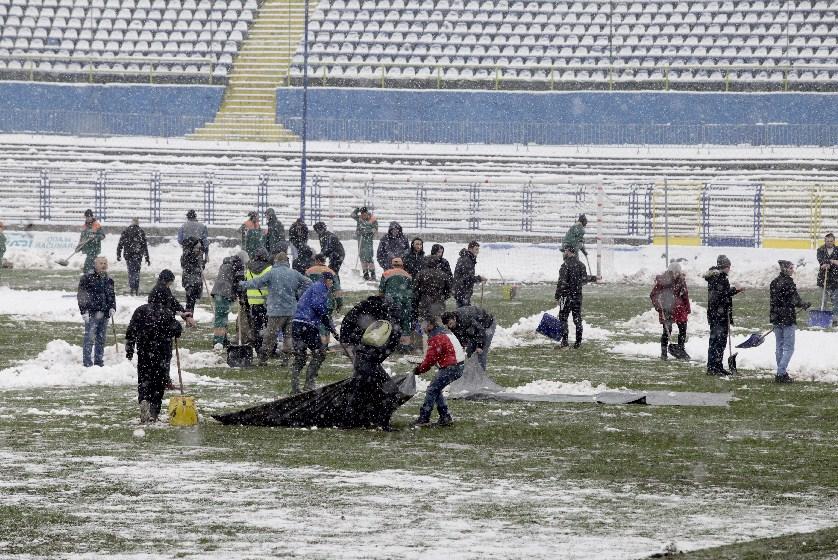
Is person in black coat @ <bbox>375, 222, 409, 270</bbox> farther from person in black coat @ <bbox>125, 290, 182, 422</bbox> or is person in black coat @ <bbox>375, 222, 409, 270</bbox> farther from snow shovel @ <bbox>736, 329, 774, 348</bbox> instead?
person in black coat @ <bbox>125, 290, 182, 422</bbox>

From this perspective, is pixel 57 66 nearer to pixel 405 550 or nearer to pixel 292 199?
pixel 292 199

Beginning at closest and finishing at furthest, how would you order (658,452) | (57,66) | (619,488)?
(619,488), (658,452), (57,66)

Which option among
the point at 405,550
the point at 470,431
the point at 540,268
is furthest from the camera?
the point at 540,268

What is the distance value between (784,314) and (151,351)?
8314 mm

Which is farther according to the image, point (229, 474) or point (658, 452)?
point (658, 452)

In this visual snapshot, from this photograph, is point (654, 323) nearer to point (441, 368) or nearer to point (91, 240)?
point (91, 240)

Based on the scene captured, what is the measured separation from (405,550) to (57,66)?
152 ft

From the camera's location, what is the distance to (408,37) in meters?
53.8

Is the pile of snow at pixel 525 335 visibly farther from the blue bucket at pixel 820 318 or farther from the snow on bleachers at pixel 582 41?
the snow on bleachers at pixel 582 41

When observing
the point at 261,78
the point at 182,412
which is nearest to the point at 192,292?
the point at 182,412

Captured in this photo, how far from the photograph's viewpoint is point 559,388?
18.5 meters

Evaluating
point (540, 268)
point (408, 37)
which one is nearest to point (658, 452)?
point (540, 268)

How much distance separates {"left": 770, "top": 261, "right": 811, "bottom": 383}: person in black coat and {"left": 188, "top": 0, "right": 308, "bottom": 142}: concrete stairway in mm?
32893

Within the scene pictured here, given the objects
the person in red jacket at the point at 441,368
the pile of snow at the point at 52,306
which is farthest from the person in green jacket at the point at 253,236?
the person in red jacket at the point at 441,368
